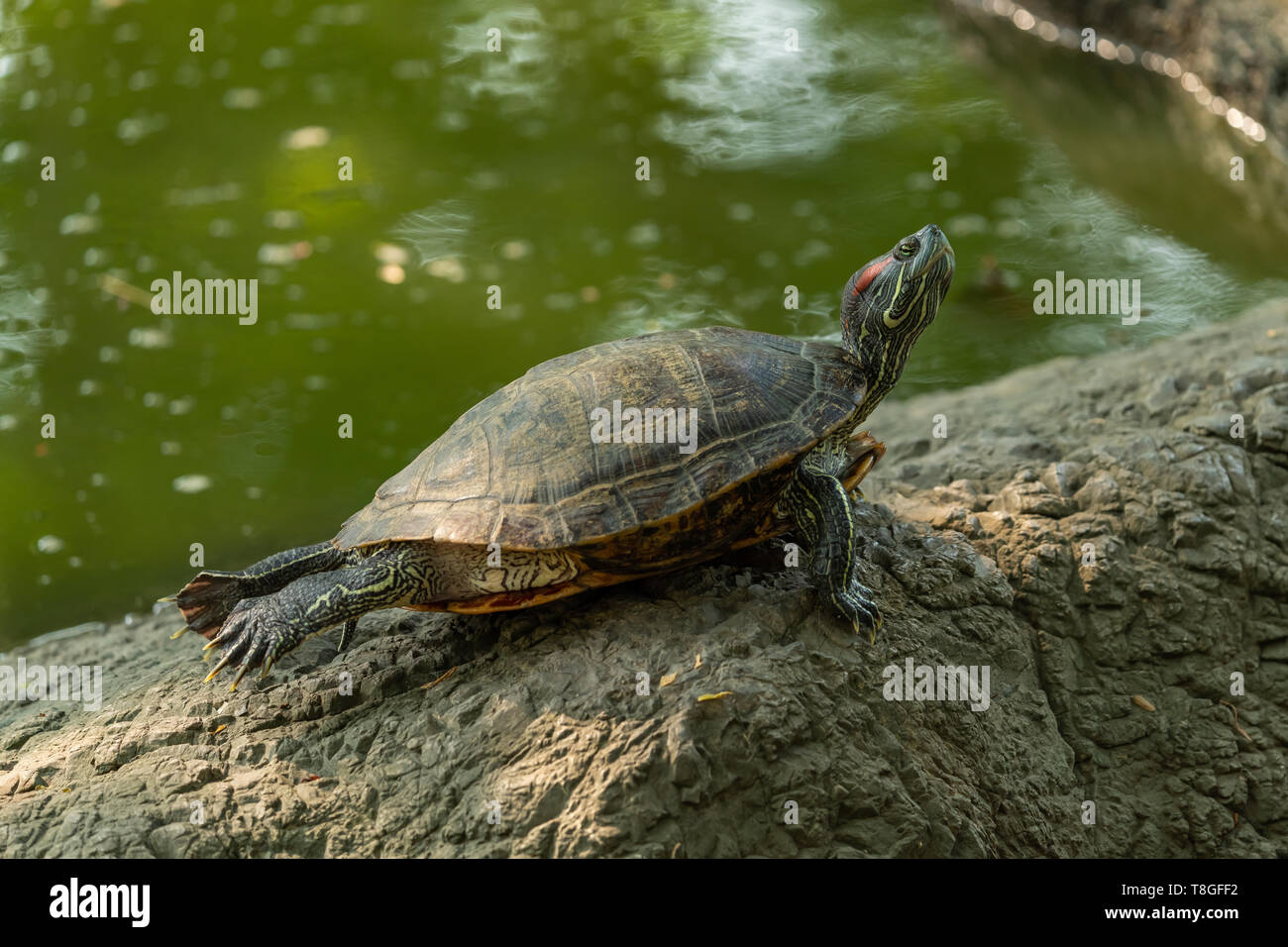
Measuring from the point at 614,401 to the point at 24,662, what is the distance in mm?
2854

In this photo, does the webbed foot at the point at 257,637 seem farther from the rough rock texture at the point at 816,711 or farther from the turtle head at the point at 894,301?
the turtle head at the point at 894,301

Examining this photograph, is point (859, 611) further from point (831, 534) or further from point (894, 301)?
point (894, 301)

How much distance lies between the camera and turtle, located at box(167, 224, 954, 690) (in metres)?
2.92

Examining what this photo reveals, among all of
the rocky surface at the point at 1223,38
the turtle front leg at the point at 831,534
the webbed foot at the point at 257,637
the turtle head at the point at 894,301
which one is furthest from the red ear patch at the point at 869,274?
the rocky surface at the point at 1223,38

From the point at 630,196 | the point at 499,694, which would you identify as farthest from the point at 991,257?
the point at 499,694

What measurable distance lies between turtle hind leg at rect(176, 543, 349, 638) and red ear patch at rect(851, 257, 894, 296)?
1873 millimetres

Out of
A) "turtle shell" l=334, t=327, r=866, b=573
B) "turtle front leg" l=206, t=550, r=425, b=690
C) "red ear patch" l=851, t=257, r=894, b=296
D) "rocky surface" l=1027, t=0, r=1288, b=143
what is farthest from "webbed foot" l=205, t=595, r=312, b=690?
"rocky surface" l=1027, t=0, r=1288, b=143

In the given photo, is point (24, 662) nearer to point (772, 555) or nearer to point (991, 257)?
point (772, 555)

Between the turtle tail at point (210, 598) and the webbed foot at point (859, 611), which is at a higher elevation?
the webbed foot at point (859, 611)

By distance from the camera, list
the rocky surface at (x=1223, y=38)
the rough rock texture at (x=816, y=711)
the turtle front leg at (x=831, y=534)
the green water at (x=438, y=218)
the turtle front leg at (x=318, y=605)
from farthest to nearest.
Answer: the rocky surface at (x=1223, y=38) → the green water at (x=438, y=218) → the turtle front leg at (x=318, y=605) → the turtle front leg at (x=831, y=534) → the rough rock texture at (x=816, y=711)

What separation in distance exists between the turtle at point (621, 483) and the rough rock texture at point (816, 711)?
0.56ft

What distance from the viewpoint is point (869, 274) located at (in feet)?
10.9

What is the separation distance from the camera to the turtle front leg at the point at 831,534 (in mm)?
2896

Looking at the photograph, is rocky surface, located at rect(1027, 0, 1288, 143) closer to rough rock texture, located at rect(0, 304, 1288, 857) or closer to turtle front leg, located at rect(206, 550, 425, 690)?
rough rock texture, located at rect(0, 304, 1288, 857)
